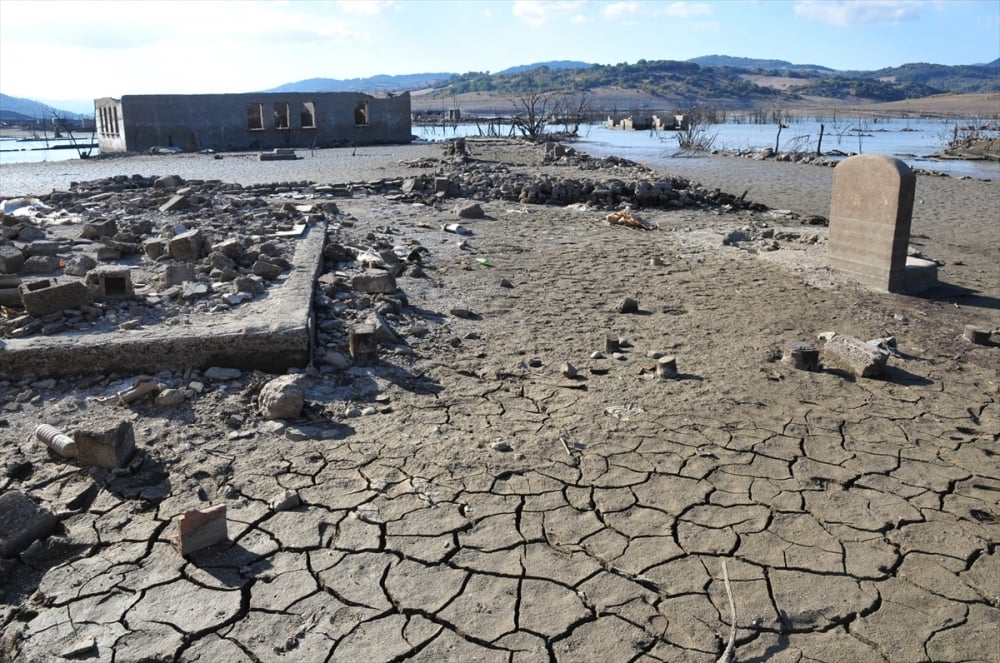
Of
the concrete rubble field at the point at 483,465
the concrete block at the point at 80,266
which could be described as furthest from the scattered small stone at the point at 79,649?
the concrete block at the point at 80,266

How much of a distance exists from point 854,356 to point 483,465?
2.64 metres

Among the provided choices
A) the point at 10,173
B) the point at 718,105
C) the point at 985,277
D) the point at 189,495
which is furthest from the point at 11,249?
the point at 718,105

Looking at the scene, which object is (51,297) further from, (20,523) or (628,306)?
(628,306)

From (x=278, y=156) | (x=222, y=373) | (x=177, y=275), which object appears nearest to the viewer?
(x=222, y=373)

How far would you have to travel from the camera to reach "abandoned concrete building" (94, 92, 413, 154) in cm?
2758

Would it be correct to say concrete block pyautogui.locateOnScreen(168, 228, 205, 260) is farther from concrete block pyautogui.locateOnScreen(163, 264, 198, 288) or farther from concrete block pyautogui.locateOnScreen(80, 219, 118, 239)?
concrete block pyautogui.locateOnScreen(80, 219, 118, 239)

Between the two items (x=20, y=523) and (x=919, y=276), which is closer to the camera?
(x=20, y=523)

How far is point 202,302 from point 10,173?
18265 mm

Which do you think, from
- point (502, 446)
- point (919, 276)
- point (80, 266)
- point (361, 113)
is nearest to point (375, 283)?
point (80, 266)

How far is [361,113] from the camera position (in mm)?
33219

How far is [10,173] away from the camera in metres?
19.5

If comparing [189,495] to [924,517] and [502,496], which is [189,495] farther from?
[924,517]

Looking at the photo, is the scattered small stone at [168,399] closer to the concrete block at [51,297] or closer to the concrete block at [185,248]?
the concrete block at [51,297]

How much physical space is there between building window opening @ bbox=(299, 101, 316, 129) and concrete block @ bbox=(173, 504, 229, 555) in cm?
2979
